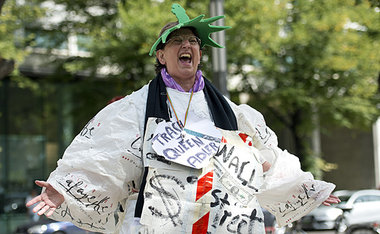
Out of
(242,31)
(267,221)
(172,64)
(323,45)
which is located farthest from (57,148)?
(172,64)

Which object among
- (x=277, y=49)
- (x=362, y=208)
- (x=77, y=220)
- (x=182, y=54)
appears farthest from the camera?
(x=277, y=49)

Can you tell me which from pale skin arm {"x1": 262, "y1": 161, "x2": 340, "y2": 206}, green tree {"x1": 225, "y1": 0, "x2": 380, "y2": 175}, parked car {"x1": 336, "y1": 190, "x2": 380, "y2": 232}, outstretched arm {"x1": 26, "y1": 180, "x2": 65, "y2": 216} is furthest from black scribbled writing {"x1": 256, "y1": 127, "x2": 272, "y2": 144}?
green tree {"x1": 225, "y1": 0, "x2": 380, "y2": 175}

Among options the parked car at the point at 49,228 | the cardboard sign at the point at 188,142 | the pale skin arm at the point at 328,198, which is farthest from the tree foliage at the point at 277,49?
the cardboard sign at the point at 188,142

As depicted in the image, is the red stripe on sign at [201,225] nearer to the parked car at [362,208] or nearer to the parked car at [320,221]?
the parked car at [362,208]

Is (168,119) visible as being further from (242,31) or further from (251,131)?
(242,31)

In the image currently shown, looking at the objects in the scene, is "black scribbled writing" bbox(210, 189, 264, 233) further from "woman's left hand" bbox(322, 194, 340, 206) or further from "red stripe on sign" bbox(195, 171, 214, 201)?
"woman's left hand" bbox(322, 194, 340, 206)

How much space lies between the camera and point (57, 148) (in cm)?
2144

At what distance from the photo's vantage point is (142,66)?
17.2m

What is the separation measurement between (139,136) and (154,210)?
0.42 meters

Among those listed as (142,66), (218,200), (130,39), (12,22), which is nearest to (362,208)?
(142,66)

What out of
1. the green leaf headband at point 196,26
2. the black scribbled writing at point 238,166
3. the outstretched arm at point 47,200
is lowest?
the outstretched arm at point 47,200

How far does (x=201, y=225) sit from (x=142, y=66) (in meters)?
14.1

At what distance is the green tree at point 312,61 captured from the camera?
18156 millimetres

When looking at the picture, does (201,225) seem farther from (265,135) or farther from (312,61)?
(312,61)
